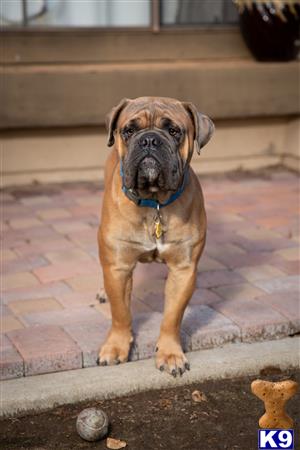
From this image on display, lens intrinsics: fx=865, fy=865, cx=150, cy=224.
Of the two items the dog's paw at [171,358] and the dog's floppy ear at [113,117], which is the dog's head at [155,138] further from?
the dog's paw at [171,358]

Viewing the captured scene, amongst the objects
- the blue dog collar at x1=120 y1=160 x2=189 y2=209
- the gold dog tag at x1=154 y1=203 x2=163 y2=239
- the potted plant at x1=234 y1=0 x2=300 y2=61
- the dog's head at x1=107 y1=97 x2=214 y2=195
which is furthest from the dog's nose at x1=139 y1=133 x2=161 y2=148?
the potted plant at x1=234 y1=0 x2=300 y2=61

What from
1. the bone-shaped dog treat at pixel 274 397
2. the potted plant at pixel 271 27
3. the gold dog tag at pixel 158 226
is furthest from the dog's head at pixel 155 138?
the potted plant at pixel 271 27

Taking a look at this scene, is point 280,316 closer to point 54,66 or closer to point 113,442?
point 113,442

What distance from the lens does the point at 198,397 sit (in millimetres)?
3945

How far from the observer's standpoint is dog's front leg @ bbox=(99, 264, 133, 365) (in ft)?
13.3

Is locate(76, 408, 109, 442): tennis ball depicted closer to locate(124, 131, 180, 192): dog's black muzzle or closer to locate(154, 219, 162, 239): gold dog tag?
locate(154, 219, 162, 239): gold dog tag

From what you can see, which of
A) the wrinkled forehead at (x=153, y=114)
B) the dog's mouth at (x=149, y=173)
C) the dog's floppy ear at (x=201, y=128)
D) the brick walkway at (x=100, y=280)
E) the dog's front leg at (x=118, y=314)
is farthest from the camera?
the brick walkway at (x=100, y=280)

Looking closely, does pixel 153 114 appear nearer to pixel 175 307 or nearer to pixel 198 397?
pixel 175 307

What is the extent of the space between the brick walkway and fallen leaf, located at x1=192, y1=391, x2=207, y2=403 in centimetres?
39

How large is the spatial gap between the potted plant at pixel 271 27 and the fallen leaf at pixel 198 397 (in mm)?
4254

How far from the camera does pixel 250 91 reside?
7.59 m

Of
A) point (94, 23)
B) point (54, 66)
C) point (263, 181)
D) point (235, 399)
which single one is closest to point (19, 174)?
point (54, 66)

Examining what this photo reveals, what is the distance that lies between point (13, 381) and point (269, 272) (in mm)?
1973

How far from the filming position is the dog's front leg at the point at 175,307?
408cm
